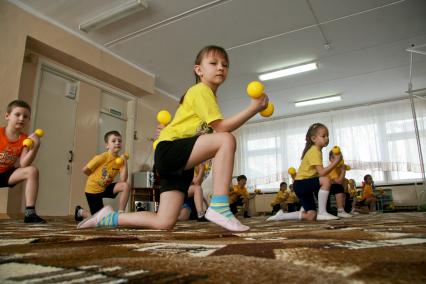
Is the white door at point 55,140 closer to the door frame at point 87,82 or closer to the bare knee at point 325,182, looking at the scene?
the door frame at point 87,82

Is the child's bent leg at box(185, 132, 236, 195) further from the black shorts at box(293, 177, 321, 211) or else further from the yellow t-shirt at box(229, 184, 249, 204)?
the yellow t-shirt at box(229, 184, 249, 204)

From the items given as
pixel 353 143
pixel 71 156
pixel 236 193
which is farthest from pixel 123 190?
pixel 353 143

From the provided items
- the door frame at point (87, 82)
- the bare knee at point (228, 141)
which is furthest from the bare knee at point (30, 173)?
the door frame at point (87, 82)

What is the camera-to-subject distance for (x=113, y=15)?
372 centimetres

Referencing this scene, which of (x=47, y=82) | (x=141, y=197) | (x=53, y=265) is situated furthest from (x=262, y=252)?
(x=141, y=197)

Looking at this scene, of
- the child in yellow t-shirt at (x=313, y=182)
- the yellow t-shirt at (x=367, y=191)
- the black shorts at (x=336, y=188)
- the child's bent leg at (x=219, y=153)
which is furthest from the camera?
the yellow t-shirt at (x=367, y=191)

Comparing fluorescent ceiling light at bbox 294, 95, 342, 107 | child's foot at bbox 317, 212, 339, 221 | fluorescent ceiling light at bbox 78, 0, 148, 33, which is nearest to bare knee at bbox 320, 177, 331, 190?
child's foot at bbox 317, 212, 339, 221

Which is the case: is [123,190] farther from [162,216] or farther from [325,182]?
[325,182]

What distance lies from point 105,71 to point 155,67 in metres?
0.92

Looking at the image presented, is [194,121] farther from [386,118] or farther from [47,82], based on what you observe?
[386,118]

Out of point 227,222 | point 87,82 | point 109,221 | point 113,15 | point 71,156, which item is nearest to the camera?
point 227,222

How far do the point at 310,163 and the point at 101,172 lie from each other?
182 cm

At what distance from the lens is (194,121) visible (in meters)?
1.38

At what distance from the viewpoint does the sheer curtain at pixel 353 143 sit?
6.39 meters
